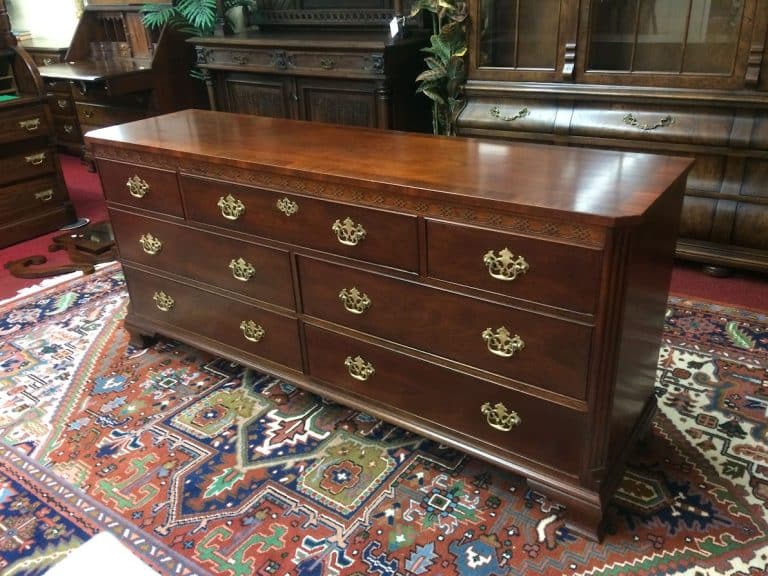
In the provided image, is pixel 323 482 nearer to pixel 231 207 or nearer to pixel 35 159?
pixel 231 207

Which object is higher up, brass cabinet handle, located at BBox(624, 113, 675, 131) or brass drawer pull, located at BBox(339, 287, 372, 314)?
brass cabinet handle, located at BBox(624, 113, 675, 131)

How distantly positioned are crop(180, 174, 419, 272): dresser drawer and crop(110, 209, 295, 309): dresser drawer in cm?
6

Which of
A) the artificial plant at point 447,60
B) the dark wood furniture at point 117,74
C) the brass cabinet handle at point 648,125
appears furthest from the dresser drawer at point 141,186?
the dark wood furniture at point 117,74

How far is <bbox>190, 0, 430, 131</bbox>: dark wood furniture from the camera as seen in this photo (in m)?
3.37

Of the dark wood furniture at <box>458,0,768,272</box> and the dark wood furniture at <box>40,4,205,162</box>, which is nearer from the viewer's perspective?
the dark wood furniture at <box>458,0,768,272</box>

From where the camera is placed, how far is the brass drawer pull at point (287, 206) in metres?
1.72

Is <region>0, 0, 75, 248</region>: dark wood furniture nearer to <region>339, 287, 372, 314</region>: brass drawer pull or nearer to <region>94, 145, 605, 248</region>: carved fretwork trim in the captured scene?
<region>94, 145, 605, 248</region>: carved fretwork trim

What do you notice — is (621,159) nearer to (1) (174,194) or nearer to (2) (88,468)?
(1) (174,194)

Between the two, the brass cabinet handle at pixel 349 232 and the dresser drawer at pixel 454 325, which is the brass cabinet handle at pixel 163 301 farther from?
the brass cabinet handle at pixel 349 232

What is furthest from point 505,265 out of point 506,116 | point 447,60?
point 447,60

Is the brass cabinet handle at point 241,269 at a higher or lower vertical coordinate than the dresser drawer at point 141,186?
lower

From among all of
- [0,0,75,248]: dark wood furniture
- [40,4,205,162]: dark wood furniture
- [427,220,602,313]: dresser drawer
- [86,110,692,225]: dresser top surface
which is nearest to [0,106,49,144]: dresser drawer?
[0,0,75,248]: dark wood furniture

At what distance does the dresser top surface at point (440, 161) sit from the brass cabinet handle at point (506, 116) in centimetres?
120

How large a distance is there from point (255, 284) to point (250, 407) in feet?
1.39
